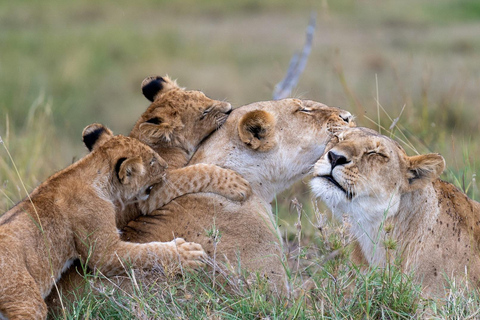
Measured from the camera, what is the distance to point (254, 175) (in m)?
4.00

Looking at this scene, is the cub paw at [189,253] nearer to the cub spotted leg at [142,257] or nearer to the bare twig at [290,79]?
the cub spotted leg at [142,257]

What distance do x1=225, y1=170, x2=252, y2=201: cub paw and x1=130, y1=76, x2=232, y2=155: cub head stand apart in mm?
543

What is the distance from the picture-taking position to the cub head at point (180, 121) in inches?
172

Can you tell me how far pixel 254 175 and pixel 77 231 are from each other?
96 centimetres

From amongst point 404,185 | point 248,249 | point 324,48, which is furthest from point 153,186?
point 324,48

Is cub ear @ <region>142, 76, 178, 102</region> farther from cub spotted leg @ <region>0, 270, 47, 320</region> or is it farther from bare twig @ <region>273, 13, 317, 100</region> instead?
cub spotted leg @ <region>0, 270, 47, 320</region>

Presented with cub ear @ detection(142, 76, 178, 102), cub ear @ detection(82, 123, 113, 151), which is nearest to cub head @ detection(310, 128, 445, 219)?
cub ear @ detection(82, 123, 113, 151)

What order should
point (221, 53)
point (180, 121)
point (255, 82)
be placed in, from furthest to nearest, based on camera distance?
point (221, 53) < point (255, 82) < point (180, 121)

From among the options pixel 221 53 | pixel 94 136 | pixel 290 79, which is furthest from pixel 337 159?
pixel 221 53

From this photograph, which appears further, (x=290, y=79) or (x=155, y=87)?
(x=290, y=79)

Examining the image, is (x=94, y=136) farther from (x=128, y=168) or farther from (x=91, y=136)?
(x=128, y=168)

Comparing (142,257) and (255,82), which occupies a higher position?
(142,257)

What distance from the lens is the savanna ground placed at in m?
3.42

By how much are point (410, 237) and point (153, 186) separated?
1345 millimetres
